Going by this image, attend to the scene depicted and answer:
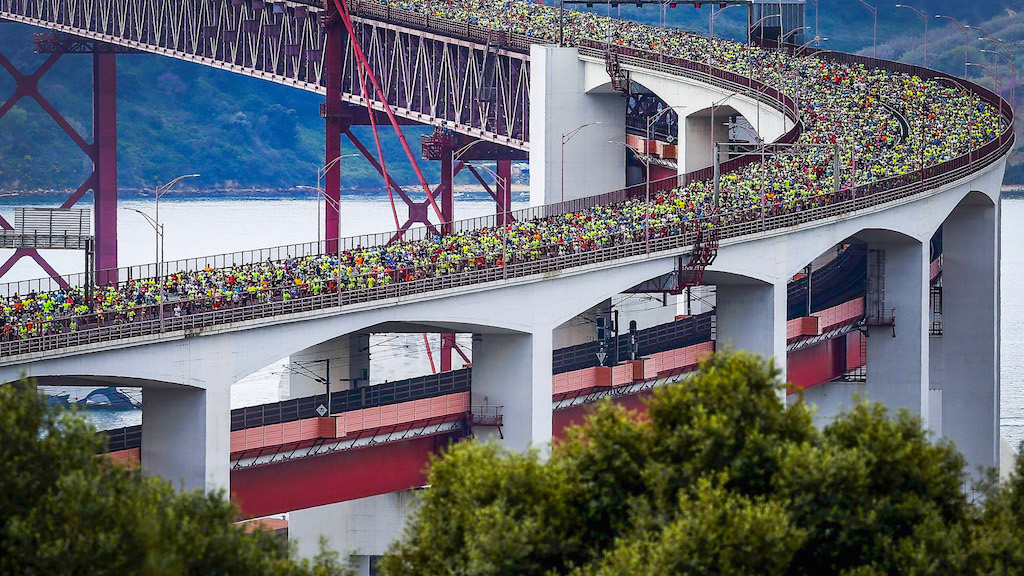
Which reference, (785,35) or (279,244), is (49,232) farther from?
(279,244)

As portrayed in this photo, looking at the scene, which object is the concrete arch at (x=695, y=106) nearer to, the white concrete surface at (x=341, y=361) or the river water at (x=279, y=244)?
the river water at (x=279, y=244)

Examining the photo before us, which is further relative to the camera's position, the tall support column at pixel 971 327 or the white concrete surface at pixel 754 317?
the tall support column at pixel 971 327

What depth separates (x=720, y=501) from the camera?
35719 mm

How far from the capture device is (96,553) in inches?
1254

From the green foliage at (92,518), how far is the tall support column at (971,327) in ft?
223

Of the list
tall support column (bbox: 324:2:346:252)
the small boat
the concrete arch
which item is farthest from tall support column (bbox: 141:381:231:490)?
the small boat

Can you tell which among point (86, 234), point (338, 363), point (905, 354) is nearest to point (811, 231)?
point (905, 354)

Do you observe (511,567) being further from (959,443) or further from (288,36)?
(288,36)

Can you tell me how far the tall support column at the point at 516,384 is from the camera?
7062 cm

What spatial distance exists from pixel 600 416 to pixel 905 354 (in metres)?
56.5

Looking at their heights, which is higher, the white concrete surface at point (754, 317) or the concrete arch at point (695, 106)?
the concrete arch at point (695, 106)

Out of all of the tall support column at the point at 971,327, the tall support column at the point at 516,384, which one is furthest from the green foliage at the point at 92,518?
the tall support column at the point at 971,327

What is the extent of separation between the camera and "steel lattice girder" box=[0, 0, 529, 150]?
4163 inches

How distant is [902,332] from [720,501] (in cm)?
5974
